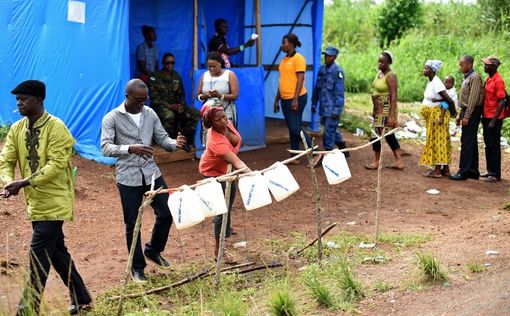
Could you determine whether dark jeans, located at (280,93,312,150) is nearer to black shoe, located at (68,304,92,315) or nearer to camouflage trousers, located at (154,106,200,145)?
camouflage trousers, located at (154,106,200,145)

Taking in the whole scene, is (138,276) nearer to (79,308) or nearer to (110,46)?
(79,308)

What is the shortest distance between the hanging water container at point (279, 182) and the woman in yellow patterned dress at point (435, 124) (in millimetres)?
4683

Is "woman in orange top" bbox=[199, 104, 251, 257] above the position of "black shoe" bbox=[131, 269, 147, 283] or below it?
above

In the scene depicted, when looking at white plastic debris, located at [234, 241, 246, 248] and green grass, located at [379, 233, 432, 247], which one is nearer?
green grass, located at [379, 233, 432, 247]

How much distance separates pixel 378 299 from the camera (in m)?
5.45

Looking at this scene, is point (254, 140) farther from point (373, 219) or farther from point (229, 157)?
point (229, 157)

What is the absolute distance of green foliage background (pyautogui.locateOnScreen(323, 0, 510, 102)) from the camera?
671 inches

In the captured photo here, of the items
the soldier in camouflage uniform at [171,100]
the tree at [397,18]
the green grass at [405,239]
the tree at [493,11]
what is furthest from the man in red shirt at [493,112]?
the tree at [397,18]

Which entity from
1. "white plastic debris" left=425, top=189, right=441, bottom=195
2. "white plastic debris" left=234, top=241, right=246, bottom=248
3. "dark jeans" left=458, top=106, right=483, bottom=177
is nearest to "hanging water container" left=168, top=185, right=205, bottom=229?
"white plastic debris" left=234, top=241, right=246, bottom=248

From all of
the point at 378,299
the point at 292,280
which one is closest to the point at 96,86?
the point at 292,280

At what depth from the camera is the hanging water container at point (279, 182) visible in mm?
5734

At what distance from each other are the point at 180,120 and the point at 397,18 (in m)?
12.5

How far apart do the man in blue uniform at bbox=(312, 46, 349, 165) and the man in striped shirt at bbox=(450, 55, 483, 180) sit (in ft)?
5.46

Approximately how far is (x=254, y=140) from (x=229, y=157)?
5307 millimetres
